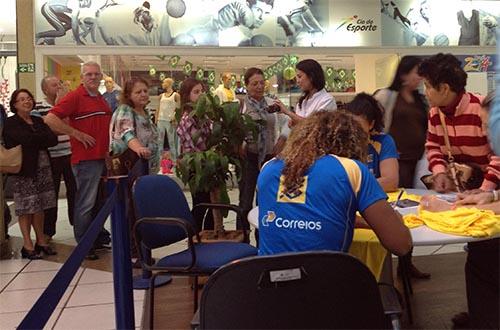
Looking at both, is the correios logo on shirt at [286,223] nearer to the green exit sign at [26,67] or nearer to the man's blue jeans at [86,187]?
the man's blue jeans at [86,187]

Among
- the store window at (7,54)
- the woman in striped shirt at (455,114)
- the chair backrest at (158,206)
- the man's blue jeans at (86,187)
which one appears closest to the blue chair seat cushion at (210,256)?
the chair backrest at (158,206)

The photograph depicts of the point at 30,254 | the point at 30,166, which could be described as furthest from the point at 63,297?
the point at 30,166

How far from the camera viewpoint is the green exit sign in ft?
22.2

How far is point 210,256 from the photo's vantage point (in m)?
2.71

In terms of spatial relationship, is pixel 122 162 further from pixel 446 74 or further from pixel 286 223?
pixel 286 223

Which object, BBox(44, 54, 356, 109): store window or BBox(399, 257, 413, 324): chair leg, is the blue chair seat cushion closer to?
BBox(399, 257, 413, 324): chair leg

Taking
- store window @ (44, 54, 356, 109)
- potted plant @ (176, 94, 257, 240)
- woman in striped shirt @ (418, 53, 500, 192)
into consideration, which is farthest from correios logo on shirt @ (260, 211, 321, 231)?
store window @ (44, 54, 356, 109)

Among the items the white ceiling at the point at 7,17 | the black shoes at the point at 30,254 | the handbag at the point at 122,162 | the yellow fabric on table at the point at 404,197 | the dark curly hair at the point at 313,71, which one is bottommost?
the black shoes at the point at 30,254

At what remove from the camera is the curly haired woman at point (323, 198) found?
5.59 ft

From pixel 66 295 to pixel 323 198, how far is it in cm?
246

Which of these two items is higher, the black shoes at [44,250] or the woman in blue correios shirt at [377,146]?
the woman in blue correios shirt at [377,146]

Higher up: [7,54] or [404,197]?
[7,54]

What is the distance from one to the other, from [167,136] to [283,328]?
565cm

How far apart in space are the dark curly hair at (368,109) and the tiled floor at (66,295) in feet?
5.58
